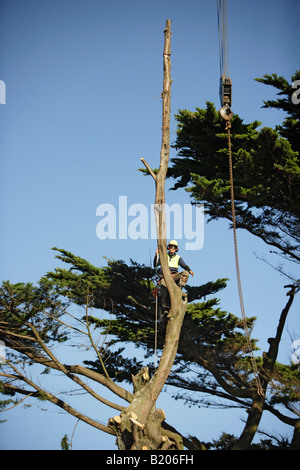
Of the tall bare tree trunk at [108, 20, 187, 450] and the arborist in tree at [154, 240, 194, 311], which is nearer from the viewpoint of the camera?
the tall bare tree trunk at [108, 20, 187, 450]

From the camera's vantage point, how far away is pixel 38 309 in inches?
469

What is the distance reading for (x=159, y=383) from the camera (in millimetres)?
9523

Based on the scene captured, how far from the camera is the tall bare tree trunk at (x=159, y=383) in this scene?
30.1ft

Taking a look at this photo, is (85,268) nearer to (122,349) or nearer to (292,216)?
(122,349)

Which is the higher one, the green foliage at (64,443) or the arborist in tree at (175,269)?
the arborist in tree at (175,269)

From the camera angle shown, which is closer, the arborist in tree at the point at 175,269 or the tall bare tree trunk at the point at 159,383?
the tall bare tree trunk at the point at 159,383

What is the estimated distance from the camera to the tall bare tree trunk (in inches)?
361

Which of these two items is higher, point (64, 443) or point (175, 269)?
point (175, 269)

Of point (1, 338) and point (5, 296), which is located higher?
point (5, 296)

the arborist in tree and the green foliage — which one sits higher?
the arborist in tree

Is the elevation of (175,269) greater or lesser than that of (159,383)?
greater

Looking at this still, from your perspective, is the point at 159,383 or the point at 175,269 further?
the point at 175,269
